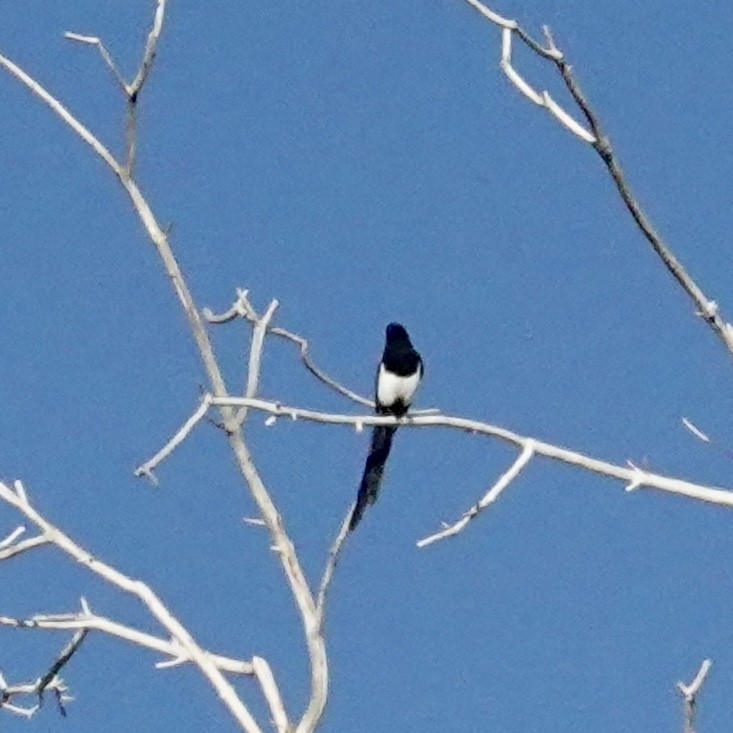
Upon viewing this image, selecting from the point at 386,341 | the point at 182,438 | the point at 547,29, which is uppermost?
the point at 386,341

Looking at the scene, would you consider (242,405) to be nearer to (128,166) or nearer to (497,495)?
(497,495)

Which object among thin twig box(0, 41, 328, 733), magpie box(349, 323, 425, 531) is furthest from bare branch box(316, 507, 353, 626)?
magpie box(349, 323, 425, 531)

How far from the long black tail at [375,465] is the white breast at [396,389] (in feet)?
1.73

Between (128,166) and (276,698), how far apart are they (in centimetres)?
213

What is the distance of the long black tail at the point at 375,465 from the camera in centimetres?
935

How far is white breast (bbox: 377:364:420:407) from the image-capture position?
10.9 m

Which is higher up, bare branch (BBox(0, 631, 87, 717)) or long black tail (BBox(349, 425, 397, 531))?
long black tail (BBox(349, 425, 397, 531))

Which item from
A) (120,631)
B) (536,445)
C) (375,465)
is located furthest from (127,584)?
(375,465)

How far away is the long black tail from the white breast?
Result: 527 millimetres

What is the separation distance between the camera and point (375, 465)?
9.84m

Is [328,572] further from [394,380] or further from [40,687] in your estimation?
[394,380]

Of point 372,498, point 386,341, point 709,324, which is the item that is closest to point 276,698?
point 709,324

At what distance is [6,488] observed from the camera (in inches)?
243

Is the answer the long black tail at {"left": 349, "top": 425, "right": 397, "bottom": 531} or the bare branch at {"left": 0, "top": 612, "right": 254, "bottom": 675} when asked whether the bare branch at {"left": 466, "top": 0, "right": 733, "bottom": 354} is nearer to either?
the bare branch at {"left": 0, "top": 612, "right": 254, "bottom": 675}
